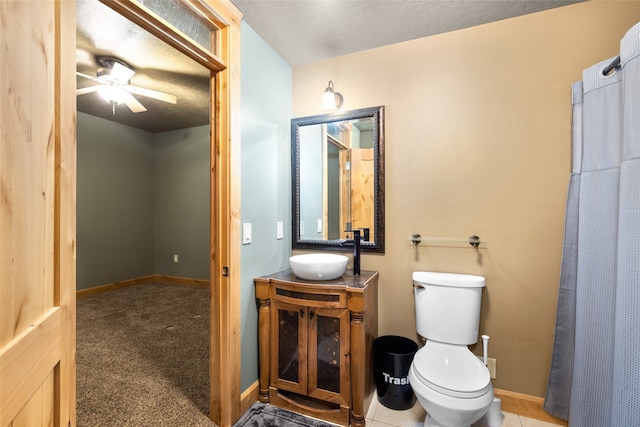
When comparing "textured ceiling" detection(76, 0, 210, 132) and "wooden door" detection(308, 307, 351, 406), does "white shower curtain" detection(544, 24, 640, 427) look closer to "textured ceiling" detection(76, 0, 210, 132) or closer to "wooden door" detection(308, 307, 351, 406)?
"wooden door" detection(308, 307, 351, 406)

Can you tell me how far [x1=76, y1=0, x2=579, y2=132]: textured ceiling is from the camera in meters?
1.68

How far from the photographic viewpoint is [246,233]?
5.90ft

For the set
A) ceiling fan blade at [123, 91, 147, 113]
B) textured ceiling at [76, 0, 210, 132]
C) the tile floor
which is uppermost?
textured ceiling at [76, 0, 210, 132]

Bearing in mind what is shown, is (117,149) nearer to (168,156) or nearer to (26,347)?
(168,156)

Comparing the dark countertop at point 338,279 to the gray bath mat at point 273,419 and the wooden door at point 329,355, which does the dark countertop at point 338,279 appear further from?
the gray bath mat at point 273,419

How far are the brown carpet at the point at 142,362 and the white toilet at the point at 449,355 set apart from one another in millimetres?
1247

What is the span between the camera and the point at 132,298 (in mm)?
3912

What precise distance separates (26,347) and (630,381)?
200 centimetres

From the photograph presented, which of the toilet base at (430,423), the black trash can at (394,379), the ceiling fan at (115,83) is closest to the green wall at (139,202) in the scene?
the ceiling fan at (115,83)

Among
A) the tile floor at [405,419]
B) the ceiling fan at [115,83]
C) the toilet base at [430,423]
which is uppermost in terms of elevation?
the ceiling fan at [115,83]

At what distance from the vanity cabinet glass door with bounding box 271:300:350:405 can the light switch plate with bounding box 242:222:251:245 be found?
17.1 inches

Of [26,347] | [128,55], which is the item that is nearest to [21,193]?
[26,347]

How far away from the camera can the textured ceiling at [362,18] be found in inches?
65.9

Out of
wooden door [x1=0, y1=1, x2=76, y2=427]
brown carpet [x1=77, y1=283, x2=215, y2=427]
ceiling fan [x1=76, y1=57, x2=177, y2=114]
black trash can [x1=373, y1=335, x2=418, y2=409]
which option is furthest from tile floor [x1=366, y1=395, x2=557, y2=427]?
ceiling fan [x1=76, y1=57, x2=177, y2=114]
